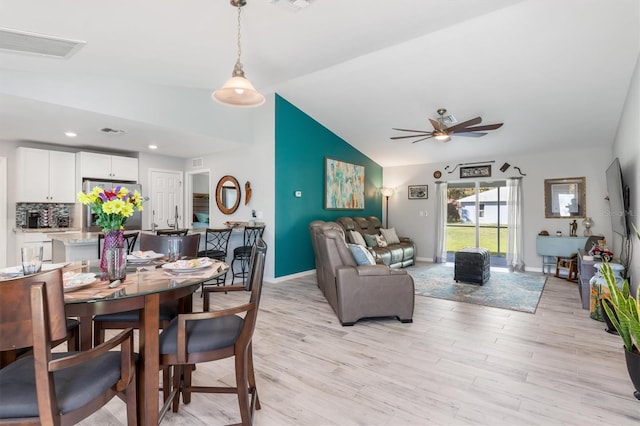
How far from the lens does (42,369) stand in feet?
3.47

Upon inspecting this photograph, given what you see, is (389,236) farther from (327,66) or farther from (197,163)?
(197,163)

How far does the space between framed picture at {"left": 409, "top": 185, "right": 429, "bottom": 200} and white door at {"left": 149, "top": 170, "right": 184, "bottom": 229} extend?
18.1ft

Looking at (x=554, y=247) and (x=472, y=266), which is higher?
(x=554, y=247)

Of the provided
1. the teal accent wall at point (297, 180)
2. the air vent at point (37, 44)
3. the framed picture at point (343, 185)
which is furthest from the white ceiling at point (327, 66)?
the framed picture at point (343, 185)

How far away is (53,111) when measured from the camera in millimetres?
3799

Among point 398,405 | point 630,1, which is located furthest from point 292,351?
point 630,1

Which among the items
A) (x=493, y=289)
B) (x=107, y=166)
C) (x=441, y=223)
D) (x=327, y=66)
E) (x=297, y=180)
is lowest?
(x=493, y=289)

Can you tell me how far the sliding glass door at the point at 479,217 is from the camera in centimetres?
707

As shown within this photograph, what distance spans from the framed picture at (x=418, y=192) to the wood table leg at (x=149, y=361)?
7.25 meters

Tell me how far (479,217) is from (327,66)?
5116mm

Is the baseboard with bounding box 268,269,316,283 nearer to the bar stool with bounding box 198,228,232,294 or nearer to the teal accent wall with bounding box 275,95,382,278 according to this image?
the teal accent wall with bounding box 275,95,382,278

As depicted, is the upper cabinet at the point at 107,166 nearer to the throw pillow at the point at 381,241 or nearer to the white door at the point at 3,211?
the white door at the point at 3,211

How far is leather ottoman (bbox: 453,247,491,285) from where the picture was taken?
5.19 metres

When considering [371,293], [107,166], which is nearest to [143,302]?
[371,293]
